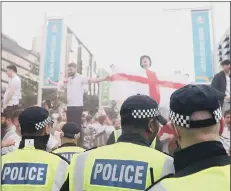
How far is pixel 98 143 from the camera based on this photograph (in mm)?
6156

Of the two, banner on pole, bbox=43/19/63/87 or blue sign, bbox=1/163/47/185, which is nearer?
blue sign, bbox=1/163/47/185

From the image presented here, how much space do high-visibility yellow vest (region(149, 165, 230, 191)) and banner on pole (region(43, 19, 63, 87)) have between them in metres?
5.43

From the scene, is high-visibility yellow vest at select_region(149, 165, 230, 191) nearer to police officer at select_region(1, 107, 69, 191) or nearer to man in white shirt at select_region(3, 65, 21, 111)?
police officer at select_region(1, 107, 69, 191)

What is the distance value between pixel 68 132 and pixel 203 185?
273 centimetres

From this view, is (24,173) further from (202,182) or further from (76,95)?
(76,95)

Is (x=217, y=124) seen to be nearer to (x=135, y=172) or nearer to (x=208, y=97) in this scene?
A: (x=208, y=97)

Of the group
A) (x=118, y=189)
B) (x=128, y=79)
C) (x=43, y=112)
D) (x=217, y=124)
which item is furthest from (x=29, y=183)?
(x=128, y=79)

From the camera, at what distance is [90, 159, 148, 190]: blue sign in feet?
5.52

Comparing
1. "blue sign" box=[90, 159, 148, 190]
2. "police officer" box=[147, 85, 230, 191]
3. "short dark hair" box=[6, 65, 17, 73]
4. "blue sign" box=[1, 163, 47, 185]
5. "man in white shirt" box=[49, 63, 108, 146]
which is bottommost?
"blue sign" box=[1, 163, 47, 185]

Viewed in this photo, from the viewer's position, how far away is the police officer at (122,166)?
169cm

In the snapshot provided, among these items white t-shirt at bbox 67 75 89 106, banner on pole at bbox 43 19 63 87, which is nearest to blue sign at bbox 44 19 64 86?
banner on pole at bbox 43 19 63 87

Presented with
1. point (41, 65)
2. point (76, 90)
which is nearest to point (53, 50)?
point (41, 65)

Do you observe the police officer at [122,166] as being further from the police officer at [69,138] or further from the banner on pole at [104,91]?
the banner on pole at [104,91]

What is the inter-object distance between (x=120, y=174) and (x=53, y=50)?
5.14 m
